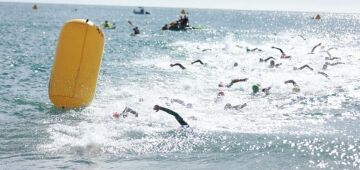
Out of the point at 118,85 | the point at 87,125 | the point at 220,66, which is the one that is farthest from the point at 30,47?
the point at 87,125

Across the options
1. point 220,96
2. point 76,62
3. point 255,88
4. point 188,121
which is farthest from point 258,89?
point 76,62

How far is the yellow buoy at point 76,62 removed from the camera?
1434 cm

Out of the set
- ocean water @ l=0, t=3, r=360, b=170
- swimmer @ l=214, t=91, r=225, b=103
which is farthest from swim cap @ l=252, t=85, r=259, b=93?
swimmer @ l=214, t=91, r=225, b=103

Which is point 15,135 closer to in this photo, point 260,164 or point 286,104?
point 260,164

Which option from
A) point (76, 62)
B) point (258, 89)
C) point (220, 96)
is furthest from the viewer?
point (258, 89)

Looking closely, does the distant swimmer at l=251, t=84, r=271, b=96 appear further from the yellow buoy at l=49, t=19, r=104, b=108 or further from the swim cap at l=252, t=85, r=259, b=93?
the yellow buoy at l=49, t=19, r=104, b=108

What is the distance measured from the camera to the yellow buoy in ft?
47.0

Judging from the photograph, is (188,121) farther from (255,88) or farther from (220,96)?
(255,88)

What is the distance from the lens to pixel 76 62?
14.5m

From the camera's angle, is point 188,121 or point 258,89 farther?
point 258,89

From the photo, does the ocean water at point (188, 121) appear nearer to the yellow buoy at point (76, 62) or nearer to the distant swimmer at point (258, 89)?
the distant swimmer at point (258, 89)

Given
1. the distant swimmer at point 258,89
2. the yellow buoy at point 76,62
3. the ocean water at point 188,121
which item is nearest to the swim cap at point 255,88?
the distant swimmer at point 258,89

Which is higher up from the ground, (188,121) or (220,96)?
(220,96)

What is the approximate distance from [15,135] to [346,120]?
30.8 feet
